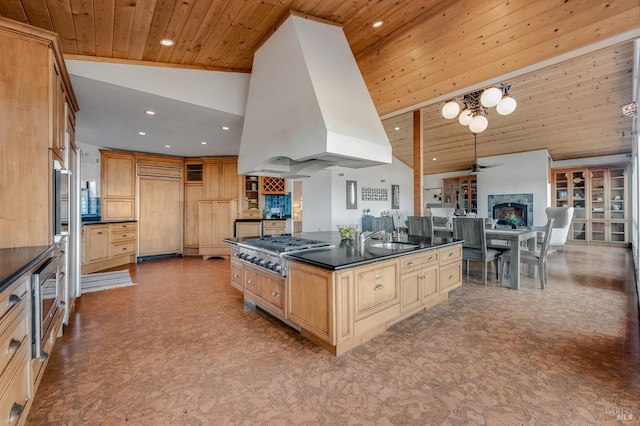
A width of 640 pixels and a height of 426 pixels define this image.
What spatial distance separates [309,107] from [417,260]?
67.3 inches

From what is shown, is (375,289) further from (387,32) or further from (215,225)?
(215,225)

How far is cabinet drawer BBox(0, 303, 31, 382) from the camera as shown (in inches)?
45.9

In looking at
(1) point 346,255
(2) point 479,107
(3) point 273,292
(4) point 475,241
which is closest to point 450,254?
(4) point 475,241

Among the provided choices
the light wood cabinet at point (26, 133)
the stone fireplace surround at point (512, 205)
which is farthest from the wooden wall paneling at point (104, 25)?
the stone fireplace surround at point (512, 205)

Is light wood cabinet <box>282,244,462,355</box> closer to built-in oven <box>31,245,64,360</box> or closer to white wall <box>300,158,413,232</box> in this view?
built-in oven <box>31,245,64,360</box>

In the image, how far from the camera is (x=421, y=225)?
4461 millimetres

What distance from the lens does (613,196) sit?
7.41 meters

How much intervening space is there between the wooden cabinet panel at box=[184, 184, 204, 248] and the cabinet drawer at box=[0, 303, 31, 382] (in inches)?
210

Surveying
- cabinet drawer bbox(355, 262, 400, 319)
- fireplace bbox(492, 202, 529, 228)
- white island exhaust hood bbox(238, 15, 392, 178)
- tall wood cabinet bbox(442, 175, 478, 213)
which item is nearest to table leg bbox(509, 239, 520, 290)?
cabinet drawer bbox(355, 262, 400, 319)

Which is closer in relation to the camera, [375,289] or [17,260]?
[17,260]

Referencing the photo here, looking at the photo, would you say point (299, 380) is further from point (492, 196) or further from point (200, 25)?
point (492, 196)

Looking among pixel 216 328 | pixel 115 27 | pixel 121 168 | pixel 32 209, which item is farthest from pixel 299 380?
pixel 121 168

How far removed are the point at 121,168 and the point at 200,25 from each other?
4.35 meters

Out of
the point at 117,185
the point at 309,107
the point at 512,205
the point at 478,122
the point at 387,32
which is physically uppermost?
the point at 387,32
